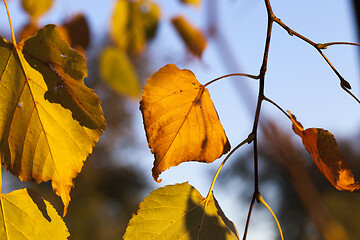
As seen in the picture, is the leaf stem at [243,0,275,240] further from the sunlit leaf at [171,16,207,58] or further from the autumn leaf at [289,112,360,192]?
the sunlit leaf at [171,16,207,58]

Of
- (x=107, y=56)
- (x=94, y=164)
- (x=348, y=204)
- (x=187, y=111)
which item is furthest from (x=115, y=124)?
(x=187, y=111)

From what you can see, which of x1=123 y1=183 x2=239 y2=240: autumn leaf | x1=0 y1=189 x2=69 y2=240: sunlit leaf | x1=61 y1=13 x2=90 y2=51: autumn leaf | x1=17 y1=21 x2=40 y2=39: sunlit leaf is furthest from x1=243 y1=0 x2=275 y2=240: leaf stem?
x1=17 y1=21 x2=40 y2=39: sunlit leaf

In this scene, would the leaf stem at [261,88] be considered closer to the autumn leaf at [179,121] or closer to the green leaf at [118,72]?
the autumn leaf at [179,121]

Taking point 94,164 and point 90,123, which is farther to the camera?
point 94,164

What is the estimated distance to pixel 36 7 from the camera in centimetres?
103

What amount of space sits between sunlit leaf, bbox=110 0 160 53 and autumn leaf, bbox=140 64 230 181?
74 cm

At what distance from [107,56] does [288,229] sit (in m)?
9.93

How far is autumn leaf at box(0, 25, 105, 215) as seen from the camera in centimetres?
33

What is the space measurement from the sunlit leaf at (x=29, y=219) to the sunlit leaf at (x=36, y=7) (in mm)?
765

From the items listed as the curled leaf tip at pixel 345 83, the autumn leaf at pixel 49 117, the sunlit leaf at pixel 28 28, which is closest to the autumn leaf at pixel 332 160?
the curled leaf tip at pixel 345 83

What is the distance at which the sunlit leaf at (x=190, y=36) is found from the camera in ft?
3.93

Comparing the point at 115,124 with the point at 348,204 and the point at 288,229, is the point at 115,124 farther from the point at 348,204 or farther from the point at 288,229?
the point at 348,204

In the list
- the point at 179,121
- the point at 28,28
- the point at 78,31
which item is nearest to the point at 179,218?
the point at 179,121

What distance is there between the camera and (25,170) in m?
0.34
